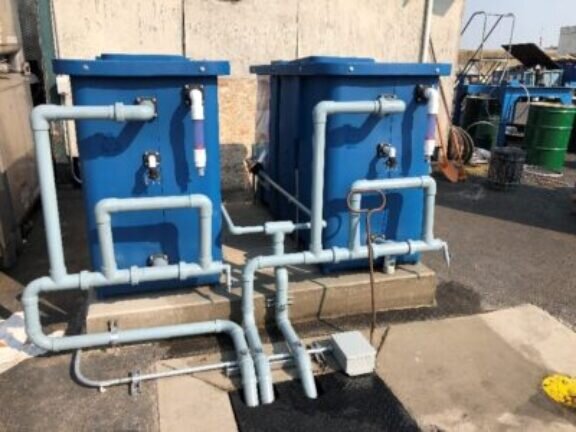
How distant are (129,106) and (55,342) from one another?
1419mm

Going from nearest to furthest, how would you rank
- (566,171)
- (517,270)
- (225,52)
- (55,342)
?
(55,342), (517,270), (225,52), (566,171)

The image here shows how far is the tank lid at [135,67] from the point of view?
259 centimetres

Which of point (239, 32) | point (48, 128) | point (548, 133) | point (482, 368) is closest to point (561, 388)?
point (482, 368)

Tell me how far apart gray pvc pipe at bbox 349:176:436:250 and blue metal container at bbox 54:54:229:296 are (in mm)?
913

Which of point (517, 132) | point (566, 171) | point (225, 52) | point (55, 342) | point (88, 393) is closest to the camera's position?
point (88, 393)

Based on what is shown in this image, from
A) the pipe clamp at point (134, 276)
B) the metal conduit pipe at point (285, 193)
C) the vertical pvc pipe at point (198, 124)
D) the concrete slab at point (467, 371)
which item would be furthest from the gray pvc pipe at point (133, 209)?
the metal conduit pipe at point (285, 193)

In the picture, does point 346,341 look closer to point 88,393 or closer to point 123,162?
point 88,393

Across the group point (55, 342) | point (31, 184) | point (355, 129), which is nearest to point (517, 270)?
point (355, 129)

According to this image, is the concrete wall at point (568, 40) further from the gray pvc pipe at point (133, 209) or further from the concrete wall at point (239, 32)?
the gray pvc pipe at point (133, 209)

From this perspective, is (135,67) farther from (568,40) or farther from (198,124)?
(568,40)

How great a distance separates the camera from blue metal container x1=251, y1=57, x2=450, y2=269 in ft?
10.3

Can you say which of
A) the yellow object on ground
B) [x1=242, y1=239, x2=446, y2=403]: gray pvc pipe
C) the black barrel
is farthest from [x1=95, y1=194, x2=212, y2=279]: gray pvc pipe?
the black barrel

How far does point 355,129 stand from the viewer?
10.5 ft

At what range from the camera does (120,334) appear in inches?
112
